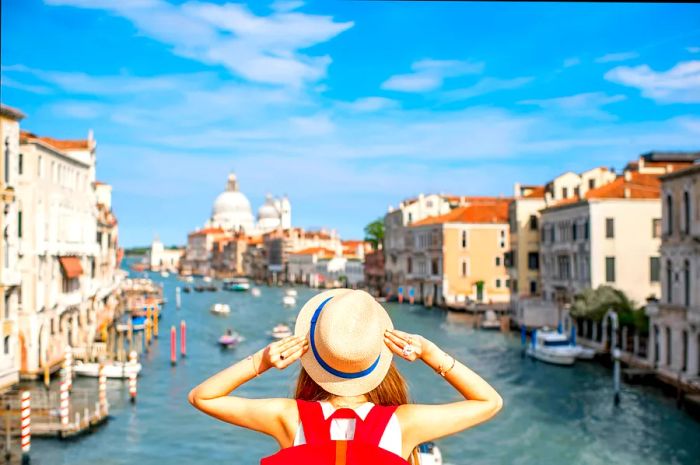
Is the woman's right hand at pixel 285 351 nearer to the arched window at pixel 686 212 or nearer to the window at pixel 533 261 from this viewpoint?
the arched window at pixel 686 212

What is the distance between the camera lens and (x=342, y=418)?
135 cm

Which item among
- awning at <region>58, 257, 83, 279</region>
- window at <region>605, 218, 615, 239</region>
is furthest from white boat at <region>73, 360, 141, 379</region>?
window at <region>605, 218, 615, 239</region>

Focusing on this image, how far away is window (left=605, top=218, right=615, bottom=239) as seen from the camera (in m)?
19.2

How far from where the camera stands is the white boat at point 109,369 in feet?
50.5


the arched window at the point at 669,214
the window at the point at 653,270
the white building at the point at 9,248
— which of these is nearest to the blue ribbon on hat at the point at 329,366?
the white building at the point at 9,248

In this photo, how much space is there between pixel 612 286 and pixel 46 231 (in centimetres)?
1209

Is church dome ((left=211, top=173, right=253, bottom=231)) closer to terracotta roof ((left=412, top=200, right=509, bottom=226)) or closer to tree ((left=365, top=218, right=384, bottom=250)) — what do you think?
tree ((left=365, top=218, right=384, bottom=250))

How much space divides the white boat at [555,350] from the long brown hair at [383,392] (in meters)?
15.8

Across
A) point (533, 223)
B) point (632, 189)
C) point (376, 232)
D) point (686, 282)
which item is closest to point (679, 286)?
point (686, 282)

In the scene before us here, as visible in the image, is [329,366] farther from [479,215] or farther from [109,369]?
[479,215]

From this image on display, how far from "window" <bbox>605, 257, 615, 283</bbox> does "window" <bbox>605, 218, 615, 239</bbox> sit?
53 centimetres

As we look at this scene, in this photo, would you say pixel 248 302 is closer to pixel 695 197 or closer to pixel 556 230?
pixel 556 230

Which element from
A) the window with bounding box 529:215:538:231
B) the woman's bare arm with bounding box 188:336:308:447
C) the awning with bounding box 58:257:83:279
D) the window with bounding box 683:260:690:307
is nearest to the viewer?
the woman's bare arm with bounding box 188:336:308:447

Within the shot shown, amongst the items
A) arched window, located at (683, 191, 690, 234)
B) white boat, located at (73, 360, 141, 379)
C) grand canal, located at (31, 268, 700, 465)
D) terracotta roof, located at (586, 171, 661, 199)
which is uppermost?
terracotta roof, located at (586, 171, 661, 199)
